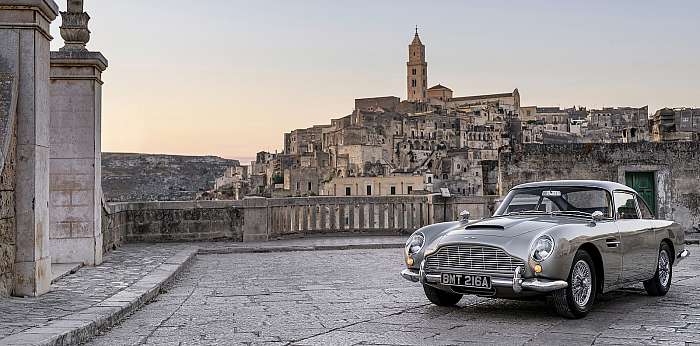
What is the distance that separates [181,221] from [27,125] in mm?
9737

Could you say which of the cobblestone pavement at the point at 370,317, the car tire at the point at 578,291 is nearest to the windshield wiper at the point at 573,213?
the car tire at the point at 578,291

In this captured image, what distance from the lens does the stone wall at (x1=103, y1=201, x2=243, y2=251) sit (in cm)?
1856

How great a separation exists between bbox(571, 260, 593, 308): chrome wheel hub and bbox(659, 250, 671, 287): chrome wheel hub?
208 centimetres

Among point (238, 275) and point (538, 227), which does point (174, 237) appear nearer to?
point (238, 275)

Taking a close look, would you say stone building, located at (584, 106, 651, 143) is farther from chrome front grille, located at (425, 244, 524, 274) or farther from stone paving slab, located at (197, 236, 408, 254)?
chrome front grille, located at (425, 244, 524, 274)

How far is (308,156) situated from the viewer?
130750 millimetres

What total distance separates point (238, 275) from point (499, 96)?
18014 centimetres

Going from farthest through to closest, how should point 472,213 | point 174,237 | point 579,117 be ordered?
point 579,117 < point 472,213 < point 174,237

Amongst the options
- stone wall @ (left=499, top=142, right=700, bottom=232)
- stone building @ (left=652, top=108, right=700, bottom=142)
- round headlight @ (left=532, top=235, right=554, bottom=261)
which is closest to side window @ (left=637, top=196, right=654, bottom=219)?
round headlight @ (left=532, top=235, right=554, bottom=261)

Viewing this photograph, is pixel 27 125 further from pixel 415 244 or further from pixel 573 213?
pixel 573 213

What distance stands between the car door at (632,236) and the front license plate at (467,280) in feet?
6.47

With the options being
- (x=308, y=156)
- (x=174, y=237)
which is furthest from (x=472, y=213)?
(x=308, y=156)

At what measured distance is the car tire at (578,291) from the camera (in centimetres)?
793

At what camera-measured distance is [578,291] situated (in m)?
8.13
